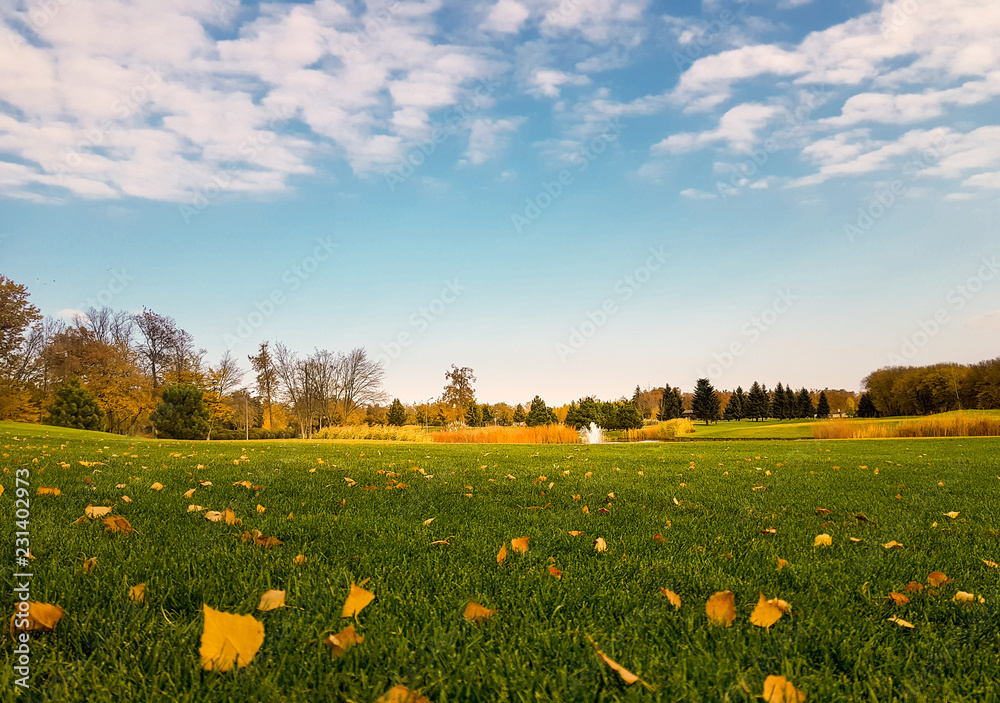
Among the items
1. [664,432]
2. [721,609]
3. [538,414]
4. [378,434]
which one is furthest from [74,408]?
[721,609]

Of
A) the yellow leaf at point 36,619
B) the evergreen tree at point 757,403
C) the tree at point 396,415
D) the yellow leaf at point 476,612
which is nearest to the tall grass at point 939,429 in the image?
the yellow leaf at point 476,612

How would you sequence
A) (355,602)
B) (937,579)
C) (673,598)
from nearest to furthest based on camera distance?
(355,602) < (673,598) < (937,579)

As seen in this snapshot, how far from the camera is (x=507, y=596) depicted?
6.67 feet

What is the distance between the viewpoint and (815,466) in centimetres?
771

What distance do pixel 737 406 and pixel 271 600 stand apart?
86145mm

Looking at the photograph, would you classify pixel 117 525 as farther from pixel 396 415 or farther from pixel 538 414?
pixel 396 415

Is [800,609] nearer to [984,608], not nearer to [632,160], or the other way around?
[984,608]

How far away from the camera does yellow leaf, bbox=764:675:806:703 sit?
1.37m

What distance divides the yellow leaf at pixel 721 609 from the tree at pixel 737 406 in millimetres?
85143

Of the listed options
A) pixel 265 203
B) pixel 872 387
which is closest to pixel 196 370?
pixel 265 203

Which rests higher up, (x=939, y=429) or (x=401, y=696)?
(x=401, y=696)

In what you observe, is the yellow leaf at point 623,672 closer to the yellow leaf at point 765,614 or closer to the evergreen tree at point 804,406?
the yellow leaf at point 765,614

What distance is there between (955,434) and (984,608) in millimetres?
24551

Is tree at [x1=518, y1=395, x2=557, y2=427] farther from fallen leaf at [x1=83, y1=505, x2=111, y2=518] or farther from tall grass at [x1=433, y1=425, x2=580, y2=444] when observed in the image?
fallen leaf at [x1=83, y1=505, x2=111, y2=518]
